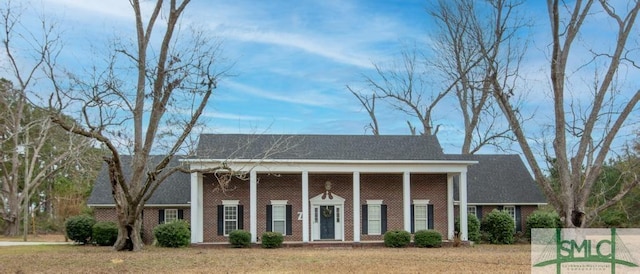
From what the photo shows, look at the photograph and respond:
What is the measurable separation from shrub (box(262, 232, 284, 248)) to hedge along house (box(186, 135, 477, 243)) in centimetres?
115

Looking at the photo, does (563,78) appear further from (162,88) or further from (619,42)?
(162,88)

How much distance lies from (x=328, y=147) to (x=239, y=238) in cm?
637

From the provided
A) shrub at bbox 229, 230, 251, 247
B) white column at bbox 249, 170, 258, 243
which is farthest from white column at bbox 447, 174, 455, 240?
shrub at bbox 229, 230, 251, 247

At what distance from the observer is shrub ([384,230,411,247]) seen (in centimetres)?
3116

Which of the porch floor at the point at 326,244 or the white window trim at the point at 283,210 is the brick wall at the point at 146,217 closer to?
the porch floor at the point at 326,244

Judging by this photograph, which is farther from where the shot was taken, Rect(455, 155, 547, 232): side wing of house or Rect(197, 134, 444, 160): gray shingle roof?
Rect(455, 155, 547, 232): side wing of house

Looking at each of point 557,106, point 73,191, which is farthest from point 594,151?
point 73,191

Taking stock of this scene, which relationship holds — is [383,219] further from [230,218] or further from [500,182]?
[230,218]

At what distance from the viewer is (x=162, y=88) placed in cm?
2638

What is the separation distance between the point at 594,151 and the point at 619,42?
137 inches

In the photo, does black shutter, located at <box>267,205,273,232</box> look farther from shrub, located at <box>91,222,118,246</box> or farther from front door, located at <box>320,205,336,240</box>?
shrub, located at <box>91,222,118,246</box>

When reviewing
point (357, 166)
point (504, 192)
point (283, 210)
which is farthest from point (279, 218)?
point (504, 192)

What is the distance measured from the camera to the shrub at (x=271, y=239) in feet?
101

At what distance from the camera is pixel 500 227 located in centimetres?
3356
